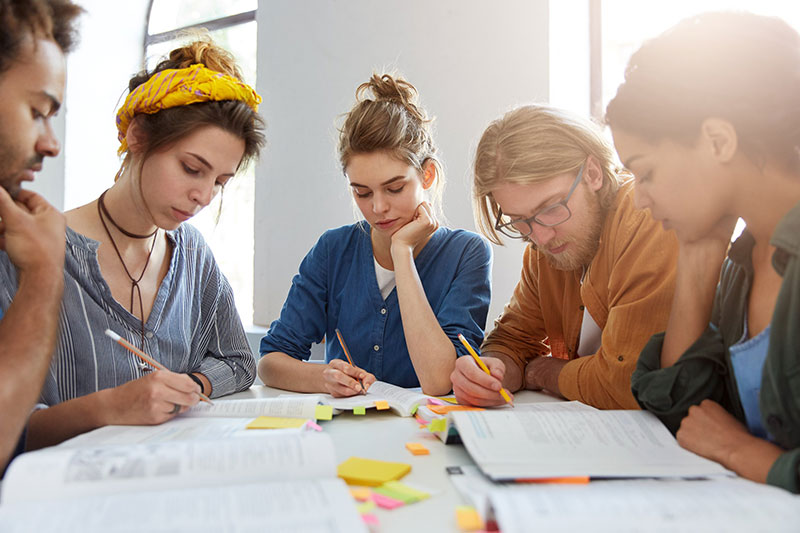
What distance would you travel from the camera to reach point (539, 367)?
5.38 feet

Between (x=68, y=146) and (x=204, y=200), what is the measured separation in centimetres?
Answer: 299

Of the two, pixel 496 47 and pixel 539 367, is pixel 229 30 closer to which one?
pixel 496 47

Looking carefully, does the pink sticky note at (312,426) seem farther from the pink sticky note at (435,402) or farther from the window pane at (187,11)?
the window pane at (187,11)

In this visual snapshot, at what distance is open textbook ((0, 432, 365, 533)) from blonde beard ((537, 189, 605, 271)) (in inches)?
37.3

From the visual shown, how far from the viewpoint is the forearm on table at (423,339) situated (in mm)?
1572

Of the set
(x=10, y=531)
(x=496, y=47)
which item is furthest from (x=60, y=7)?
(x=496, y=47)

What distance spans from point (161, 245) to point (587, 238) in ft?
3.81

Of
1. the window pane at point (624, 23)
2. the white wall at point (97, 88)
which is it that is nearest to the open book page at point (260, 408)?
the window pane at point (624, 23)

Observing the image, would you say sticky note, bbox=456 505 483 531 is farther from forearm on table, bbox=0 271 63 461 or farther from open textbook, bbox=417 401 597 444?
forearm on table, bbox=0 271 63 461

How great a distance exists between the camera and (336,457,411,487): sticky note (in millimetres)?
862

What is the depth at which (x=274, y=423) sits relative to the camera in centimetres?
112

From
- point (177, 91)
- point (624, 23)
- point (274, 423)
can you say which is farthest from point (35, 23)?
point (624, 23)

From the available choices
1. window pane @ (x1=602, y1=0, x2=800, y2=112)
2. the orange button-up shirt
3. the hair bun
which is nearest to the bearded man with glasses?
the orange button-up shirt

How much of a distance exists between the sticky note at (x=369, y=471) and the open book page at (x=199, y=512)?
0.12 m
